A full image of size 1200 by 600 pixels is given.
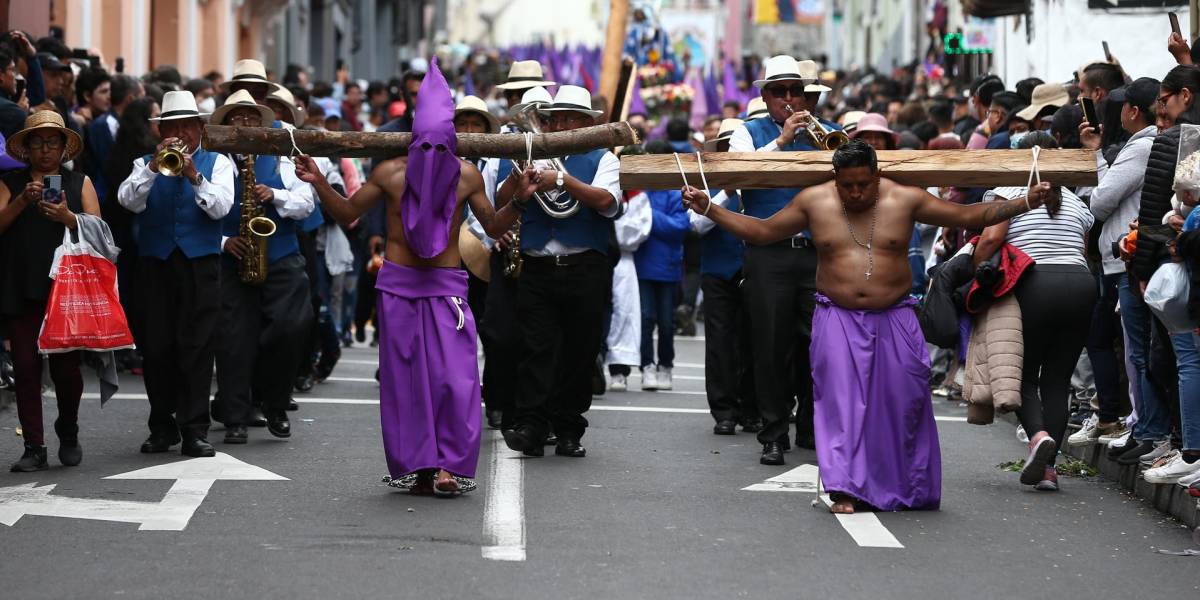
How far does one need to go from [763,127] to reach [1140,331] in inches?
97.8

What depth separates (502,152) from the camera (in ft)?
32.3

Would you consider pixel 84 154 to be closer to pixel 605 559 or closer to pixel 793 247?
pixel 793 247

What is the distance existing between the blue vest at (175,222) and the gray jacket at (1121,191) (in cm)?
479

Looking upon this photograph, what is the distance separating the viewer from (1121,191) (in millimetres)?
10562

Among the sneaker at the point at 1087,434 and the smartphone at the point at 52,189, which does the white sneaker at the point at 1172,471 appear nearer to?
the sneaker at the point at 1087,434

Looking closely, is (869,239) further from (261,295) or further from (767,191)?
(261,295)

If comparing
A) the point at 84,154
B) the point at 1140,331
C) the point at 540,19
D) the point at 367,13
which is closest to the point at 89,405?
the point at 84,154

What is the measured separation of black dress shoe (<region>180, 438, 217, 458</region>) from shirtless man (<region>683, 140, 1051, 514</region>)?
3110 mm

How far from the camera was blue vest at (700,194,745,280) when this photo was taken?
13.1 m

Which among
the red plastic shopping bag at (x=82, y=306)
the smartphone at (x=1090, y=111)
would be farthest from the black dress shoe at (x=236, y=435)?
the smartphone at (x=1090, y=111)

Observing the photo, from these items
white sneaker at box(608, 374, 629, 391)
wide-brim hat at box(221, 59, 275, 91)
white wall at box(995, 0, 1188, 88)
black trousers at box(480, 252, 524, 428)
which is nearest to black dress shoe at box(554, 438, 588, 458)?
black trousers at box(480, 252, 524, 428)

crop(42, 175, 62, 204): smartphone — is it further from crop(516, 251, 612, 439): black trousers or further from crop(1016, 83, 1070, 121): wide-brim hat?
crop(1016, 83, 1070, 121): wide-brim hat

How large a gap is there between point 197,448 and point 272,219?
1684 mm

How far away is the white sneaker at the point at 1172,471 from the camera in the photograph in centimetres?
943
